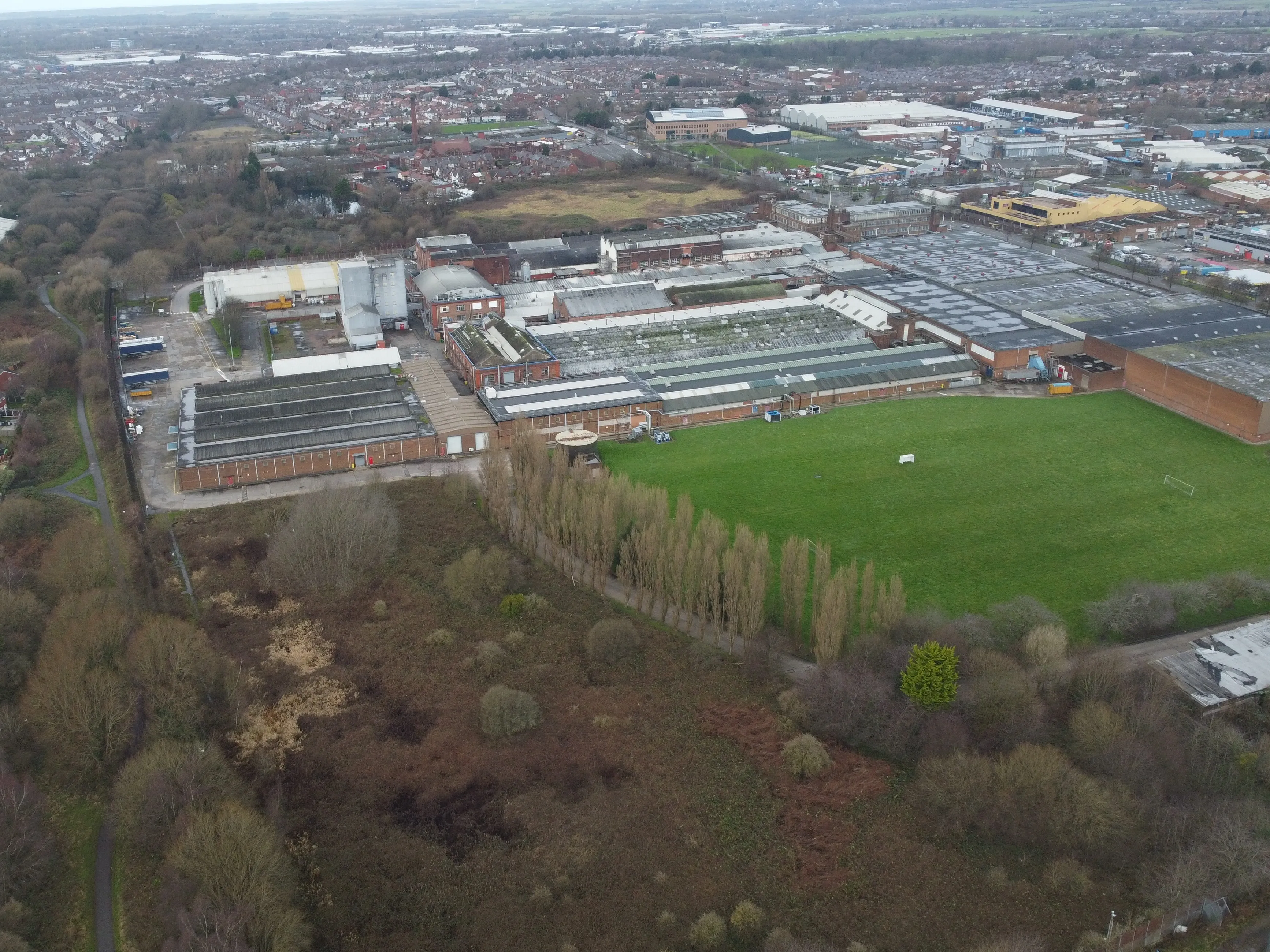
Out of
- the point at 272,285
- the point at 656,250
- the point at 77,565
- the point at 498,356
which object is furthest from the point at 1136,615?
the point at 272,285

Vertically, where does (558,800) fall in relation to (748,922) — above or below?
below

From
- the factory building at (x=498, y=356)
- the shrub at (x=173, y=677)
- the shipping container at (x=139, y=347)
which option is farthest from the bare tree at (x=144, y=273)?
the shrub at (x=173, y=677)

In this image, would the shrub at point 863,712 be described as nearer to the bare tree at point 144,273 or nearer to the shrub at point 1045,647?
the shrub at point 1045,647

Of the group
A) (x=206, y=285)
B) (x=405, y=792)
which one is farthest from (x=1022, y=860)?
(x=206, y=285)

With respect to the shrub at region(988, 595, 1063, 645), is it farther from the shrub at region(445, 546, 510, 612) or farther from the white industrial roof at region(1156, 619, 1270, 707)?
the shrub at region(445, 546, 510, 612)

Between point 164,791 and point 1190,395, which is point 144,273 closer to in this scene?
point 164,791

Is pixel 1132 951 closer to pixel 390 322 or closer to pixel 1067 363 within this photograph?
pixel 1067 363

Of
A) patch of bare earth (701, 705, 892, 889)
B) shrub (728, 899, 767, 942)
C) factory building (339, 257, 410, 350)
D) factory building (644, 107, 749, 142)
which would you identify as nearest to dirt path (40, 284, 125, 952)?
shrub (728, 899, 767, 942)
